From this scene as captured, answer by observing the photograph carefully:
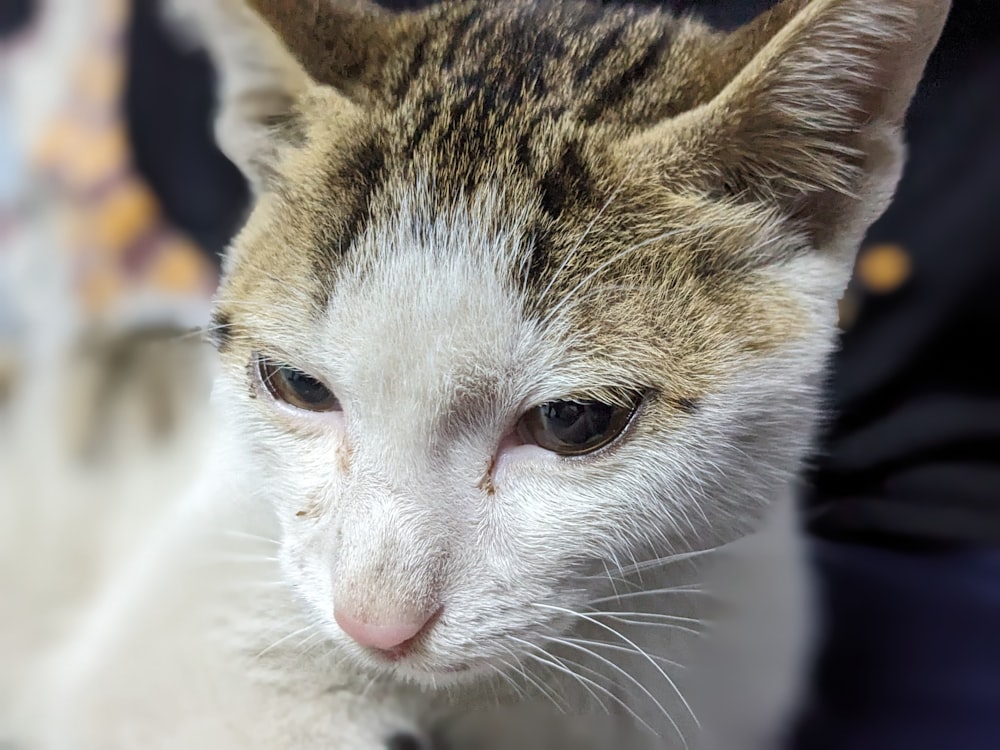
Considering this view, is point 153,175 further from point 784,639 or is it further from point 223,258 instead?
point 784,639

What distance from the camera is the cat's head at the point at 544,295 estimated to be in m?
0.36

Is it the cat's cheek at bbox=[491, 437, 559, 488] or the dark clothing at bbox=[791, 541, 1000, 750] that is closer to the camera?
the cat's cheek at bbox=[491, 437, 559, 488]

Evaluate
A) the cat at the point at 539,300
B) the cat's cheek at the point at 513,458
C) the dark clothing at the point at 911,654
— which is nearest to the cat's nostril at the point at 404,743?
the cat at the point at 539,300

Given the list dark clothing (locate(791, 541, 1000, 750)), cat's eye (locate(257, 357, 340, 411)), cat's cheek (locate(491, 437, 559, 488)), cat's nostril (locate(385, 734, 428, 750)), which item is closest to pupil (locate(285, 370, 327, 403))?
cat's eye (locate(257, 357, 340, 411))

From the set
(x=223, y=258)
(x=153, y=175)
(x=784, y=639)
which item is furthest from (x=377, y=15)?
(x=784, y=639)

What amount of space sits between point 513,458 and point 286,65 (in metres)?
0.23

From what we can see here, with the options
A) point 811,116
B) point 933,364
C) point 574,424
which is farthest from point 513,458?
point 933,364

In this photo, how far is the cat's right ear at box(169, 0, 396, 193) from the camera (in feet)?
1.30

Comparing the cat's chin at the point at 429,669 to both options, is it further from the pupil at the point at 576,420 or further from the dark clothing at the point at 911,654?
the dark clothing at the point at 911,654

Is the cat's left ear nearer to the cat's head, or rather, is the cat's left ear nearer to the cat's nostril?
the cat's head

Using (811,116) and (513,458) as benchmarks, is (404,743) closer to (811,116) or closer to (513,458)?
(513,458)

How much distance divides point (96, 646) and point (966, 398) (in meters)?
0.65

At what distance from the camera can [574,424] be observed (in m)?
0.38

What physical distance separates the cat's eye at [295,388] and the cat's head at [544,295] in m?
0.02
